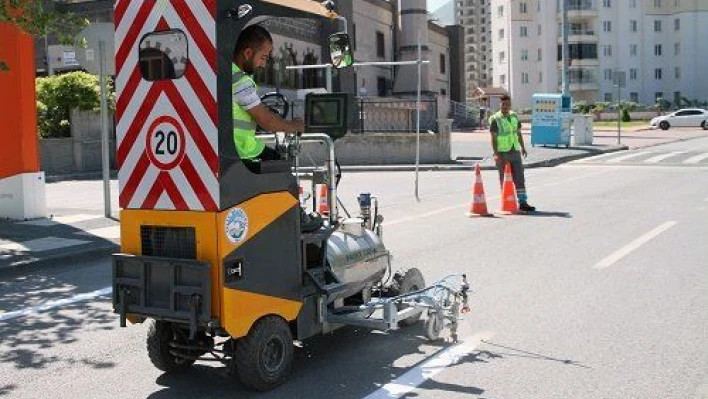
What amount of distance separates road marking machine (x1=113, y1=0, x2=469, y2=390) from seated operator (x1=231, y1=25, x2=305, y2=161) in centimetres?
10

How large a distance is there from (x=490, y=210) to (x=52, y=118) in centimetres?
1613

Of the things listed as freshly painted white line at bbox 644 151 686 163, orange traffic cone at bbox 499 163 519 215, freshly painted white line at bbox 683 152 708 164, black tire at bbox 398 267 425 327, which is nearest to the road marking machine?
black tire at bbox 398 267 425 327

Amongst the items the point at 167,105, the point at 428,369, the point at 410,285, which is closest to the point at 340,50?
the point at 167,105

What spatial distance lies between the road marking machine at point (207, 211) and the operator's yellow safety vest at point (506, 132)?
9330 millimetres

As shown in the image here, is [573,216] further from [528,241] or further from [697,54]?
[697,54]

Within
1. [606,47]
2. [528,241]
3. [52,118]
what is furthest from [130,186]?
[606,47]

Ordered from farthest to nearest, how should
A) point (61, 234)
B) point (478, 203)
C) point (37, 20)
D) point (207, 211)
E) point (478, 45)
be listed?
point (478, 45)
point (478, 203)
point (61, 234)
point (37, 20)
point (207, 211)

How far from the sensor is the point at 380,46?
56531mm

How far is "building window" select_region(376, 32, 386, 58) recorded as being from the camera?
56016 mm

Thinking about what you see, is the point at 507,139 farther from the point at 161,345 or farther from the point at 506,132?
the point at 161,345

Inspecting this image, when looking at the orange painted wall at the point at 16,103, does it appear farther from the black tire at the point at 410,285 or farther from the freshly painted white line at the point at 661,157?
the freshly painted white line at the point at 661,157

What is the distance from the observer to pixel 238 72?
4.96m

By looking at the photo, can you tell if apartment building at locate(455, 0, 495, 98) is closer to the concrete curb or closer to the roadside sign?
the roadside sign

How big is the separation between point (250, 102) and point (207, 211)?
2.36 ft
